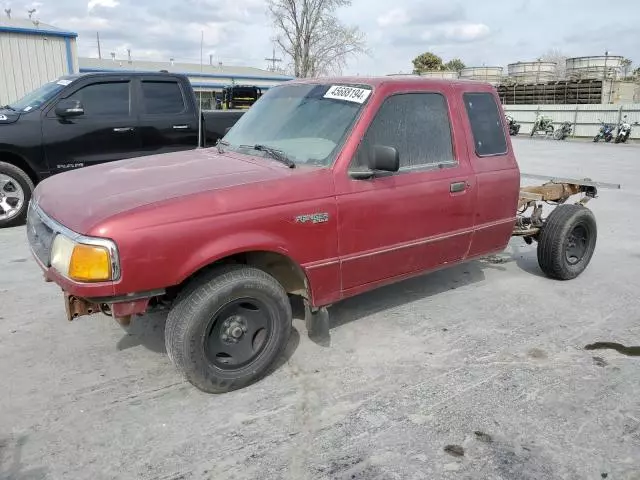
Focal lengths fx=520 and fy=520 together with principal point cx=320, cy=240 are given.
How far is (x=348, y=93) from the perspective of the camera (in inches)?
146

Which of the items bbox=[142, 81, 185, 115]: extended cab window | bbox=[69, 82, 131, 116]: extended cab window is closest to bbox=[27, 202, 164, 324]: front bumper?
bbox=[69, 82, 131, 116]: extended cab window

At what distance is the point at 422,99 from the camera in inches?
155

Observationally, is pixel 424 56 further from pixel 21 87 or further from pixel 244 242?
pixel 244 242

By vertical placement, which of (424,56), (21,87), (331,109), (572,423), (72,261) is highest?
(424,56)

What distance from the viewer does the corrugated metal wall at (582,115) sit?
26984mm

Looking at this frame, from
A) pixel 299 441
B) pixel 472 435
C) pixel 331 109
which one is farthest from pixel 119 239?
pixel 472 435

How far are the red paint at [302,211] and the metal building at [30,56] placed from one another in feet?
47.0

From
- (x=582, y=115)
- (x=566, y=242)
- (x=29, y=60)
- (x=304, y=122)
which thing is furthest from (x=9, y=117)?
(x=582, y=115)

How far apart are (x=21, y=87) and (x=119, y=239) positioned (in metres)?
15.8

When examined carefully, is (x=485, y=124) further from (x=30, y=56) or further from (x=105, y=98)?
(x=30, y=56)

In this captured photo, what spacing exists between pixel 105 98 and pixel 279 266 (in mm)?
5249

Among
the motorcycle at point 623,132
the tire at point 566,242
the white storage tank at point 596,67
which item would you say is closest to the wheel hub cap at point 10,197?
the tire at point 566,242

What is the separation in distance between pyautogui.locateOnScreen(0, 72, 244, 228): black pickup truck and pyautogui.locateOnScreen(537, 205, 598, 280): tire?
427 centimetres

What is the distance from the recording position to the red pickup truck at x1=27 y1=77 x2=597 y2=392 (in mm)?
2762
